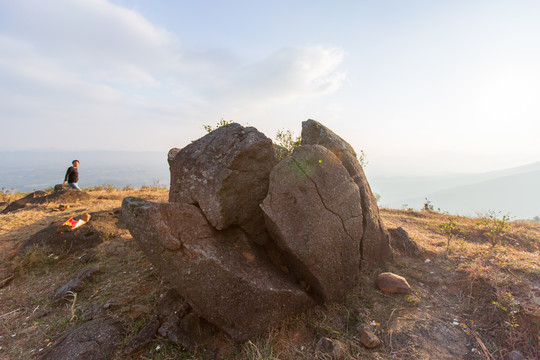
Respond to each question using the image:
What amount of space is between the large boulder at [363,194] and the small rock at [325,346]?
238 centimetres

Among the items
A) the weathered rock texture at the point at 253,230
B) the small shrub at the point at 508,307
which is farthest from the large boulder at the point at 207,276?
the small shrub at the point at 508,307

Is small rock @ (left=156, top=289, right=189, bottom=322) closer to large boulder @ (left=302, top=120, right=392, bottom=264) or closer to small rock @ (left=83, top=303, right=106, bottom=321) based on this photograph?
small rock @ (left=83, top=303, right=106, bottom=321)

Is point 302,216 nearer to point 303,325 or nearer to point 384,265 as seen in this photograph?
point 303,325

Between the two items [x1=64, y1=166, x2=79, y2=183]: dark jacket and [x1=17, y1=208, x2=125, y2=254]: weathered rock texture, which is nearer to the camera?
[x1=17, y1=208, x2=125, y2=254]: weathered rock texture

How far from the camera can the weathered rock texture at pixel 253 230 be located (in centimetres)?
479

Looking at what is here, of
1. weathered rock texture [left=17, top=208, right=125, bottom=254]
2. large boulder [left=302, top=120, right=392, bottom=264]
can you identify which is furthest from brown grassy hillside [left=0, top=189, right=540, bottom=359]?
large boulder [left=302, top=120, right=392, bottom=264]

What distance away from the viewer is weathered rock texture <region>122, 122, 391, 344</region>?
4.79 meters

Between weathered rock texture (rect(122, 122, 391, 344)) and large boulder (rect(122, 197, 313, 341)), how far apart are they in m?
0.02

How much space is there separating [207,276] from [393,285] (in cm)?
421

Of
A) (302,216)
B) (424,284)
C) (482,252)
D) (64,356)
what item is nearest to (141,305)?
(64,356)

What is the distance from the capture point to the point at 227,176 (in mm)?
5781

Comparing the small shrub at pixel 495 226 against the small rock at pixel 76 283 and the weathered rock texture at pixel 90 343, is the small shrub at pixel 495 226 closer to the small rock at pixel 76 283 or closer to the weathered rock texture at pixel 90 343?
the weathered rock texture at pixel 90 343

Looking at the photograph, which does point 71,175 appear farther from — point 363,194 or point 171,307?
point 363,194

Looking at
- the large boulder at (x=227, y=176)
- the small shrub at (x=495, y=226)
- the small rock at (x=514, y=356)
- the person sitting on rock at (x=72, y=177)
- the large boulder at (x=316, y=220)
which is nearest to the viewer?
the small rock at (x=514, y=356)
